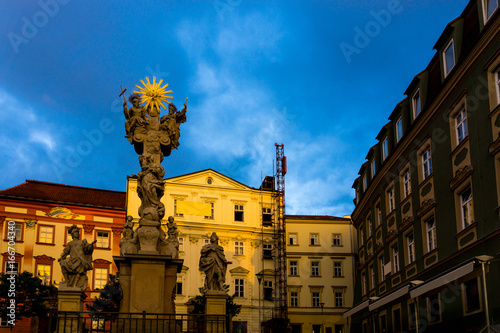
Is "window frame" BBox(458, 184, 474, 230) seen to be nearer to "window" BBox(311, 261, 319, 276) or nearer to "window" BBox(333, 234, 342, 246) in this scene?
"window" BBox(311, 261, 319, 276)

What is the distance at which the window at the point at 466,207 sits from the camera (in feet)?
68.4

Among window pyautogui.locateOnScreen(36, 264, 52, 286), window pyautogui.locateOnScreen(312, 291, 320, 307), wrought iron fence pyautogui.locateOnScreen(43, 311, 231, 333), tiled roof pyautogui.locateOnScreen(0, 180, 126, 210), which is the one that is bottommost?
wrought iron fence pyautogui.locateOnScreen(43, 311, 231, 333)

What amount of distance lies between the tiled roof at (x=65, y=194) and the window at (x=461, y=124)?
34.9 m

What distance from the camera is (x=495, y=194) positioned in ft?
61.4

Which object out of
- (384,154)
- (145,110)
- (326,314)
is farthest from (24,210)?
(145,110)

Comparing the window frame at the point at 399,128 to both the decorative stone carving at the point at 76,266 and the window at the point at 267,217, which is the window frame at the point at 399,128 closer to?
the decorative stone carving at the point at 76,266

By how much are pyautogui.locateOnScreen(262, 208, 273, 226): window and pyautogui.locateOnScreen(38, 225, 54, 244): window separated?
57.2ft

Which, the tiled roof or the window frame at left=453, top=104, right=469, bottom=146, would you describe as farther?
the tiled roof

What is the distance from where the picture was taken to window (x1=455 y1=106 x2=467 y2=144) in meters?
21.6

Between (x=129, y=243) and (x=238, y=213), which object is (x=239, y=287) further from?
(x=129, y=243)

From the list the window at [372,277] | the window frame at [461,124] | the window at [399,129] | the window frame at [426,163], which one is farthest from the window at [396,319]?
the window frame at [461,124]

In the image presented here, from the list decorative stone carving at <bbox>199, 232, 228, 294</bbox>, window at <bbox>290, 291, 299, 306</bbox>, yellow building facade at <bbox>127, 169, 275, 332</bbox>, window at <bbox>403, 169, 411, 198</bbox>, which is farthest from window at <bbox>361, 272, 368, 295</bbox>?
decorative stone carving at <bbox>199, 232, 228, 294</bbox>

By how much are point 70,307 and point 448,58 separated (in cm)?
1608

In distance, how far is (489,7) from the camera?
65.3 feet
